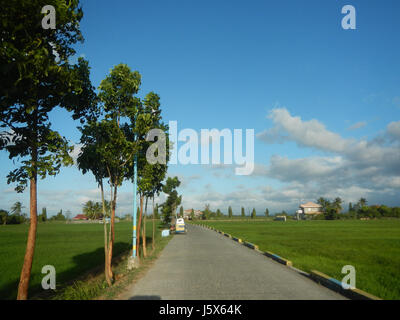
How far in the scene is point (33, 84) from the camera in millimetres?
6125

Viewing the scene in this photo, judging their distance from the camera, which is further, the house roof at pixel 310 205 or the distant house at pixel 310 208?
the house roof at pixel 310 205

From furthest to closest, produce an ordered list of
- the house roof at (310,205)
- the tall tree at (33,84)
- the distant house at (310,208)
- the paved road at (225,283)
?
the house roof at (310,205) → the distant house at (310,208) → the paved road at (225,283) → the tall tree at (33,84)

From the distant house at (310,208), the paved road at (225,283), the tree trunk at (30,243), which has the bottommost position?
the distant house at (310,208)

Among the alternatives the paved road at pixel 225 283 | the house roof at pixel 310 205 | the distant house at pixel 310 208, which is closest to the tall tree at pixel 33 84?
the paved road at pixel 225 283

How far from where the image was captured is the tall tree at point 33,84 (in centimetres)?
544

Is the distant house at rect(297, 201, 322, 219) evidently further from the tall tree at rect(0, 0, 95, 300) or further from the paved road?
the tall tree at rect(0, 0, 95, 300)

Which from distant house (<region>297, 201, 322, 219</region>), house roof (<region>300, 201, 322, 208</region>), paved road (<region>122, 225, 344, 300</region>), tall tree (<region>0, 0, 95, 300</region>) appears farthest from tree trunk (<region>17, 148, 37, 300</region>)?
house roof (<region>300, 201, 322, 208</region>)

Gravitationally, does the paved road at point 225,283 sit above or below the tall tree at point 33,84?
below

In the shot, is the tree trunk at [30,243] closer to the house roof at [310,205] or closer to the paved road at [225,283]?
the paved road at [225,283]

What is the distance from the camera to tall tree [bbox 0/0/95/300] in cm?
544

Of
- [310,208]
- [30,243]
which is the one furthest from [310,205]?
[30,243]

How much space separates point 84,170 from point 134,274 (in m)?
4.84

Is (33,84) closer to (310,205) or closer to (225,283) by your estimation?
(225,283)
